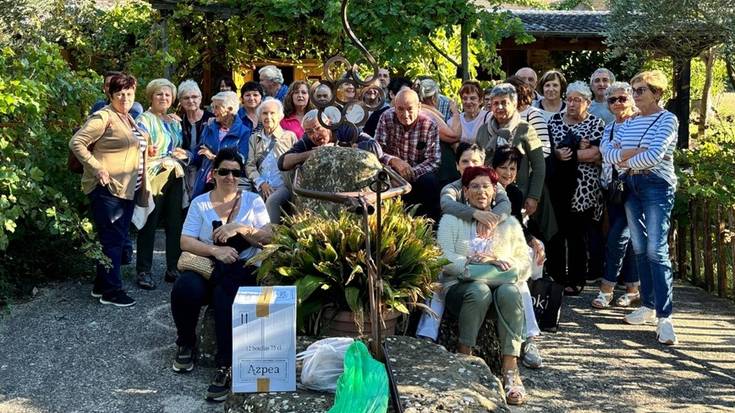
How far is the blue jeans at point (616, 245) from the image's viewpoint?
20.1 feet

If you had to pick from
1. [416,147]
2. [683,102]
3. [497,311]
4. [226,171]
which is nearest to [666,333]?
[497,311]

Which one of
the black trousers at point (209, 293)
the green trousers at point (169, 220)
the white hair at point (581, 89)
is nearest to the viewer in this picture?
the black trousers at point (209, 293)

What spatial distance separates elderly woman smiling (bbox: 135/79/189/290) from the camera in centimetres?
643

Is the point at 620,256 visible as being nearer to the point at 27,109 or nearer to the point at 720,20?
the point at 27,109

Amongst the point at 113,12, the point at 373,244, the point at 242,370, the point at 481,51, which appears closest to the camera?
the point at 242,370

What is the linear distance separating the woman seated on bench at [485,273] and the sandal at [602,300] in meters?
1.62

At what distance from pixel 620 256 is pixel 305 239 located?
291 centimetres

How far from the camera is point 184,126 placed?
6.88 meters

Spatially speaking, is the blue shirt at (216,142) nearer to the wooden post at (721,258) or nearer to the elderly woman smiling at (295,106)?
the elderly woman smiling at (295,106)

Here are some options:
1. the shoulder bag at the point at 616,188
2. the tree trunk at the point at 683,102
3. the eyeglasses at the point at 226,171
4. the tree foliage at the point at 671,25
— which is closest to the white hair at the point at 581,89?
the shoulder bag at the point at 616,188

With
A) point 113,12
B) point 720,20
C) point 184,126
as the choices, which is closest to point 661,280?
point 184,126

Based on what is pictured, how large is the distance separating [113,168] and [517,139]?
3005mm

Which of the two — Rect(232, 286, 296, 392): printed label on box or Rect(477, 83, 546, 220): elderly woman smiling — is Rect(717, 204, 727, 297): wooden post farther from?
Rect(232, 286, 296, 392): printed label on box

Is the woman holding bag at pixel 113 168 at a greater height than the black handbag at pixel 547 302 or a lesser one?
greater
